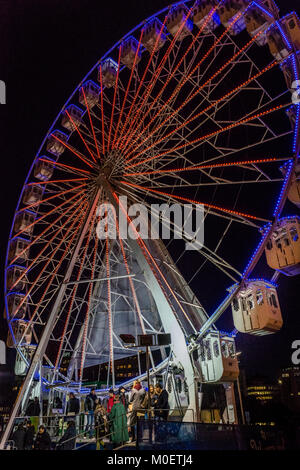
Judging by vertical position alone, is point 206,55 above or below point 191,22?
below

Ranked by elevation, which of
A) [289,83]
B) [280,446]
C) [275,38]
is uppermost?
[275,38]

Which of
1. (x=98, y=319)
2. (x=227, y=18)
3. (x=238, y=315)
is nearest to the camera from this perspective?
(x=238, y=315)

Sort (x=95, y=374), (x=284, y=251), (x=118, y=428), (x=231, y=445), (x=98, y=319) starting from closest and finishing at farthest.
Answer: (x=231, y=445) < (x=118, y=428) < (x=284, y=251) < (x=98, y=319) < (x=95, y=374)

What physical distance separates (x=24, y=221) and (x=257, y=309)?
13726mm

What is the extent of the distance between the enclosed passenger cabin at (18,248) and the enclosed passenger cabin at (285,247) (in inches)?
534

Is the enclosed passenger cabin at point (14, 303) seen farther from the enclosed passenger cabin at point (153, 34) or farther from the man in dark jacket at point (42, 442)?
the enclosed passenger cabin at point (153, 34)

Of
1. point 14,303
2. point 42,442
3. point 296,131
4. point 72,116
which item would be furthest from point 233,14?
point 14,303

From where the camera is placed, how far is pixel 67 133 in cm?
2047

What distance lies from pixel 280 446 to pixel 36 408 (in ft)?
36.5

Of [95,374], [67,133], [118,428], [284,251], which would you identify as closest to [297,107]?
[284,251]

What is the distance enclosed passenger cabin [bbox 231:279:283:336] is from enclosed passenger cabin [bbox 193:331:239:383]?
1.79 meters

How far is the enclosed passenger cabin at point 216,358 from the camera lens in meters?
13.0

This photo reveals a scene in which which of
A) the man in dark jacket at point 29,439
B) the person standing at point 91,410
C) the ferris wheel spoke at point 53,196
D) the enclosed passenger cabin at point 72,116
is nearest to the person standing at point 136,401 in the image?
the person standing at point 91,410

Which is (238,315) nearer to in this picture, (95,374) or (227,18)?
(227,18)
